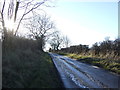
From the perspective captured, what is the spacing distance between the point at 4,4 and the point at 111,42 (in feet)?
56.0

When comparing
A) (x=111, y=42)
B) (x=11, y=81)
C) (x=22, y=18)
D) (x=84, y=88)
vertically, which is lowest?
(x=84, y=88)

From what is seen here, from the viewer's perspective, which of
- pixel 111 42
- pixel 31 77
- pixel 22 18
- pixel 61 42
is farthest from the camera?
pixel 61 42

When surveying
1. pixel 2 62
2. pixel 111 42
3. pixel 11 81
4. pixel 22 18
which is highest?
pixel 22 18

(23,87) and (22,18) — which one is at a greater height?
(22,18)

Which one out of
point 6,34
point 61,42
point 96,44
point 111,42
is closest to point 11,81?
point 6,34

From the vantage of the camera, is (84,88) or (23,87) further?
(84,88)

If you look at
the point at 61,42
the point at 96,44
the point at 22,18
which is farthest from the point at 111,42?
the point at 61,42

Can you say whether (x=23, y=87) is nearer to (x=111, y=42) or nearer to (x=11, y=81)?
(x=11, y=81)

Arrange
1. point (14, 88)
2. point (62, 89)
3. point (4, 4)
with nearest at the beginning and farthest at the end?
point (14, 88) → point (62, 89) → point (4, 4)

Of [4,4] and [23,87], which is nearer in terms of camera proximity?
[23,87]

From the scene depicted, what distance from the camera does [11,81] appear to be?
7.07 metres

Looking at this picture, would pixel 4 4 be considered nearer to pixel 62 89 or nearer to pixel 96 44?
pixel 62 89

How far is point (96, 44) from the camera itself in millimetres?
30109

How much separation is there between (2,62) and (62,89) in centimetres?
381
